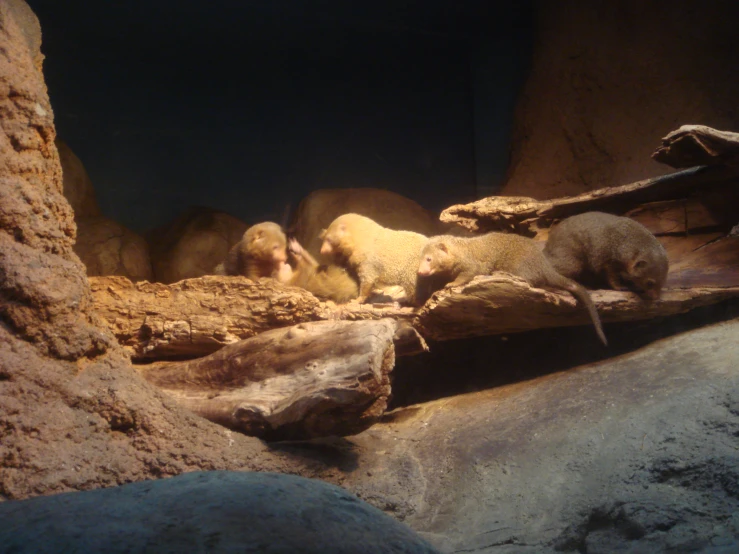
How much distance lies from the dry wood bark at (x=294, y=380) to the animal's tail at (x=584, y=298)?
5.10 ft

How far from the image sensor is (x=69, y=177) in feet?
14.8

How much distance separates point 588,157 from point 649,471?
172 inches

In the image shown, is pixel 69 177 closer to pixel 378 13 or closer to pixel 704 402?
pixel 378 13

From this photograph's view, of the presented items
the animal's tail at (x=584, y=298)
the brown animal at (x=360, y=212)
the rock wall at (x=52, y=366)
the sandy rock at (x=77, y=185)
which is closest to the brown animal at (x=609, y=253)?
the animal's tail at (x=584, y=298)

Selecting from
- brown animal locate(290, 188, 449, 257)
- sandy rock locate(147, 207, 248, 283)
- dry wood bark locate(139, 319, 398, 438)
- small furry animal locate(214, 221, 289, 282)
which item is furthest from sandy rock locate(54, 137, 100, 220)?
brown animal locate(290, 188, 449, 257)

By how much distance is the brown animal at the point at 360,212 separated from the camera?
554 centimetres

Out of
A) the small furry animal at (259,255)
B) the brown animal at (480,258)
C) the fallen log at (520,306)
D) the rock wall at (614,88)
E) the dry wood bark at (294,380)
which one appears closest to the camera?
the dry wood bark at (294,380)

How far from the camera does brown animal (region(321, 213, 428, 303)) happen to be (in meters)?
5.49

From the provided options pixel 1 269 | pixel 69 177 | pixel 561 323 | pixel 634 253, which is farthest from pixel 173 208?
pixel 634 253

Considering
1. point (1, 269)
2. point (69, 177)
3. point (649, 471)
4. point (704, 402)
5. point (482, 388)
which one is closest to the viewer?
point (1, 269)

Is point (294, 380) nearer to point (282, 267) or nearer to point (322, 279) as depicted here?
point (322, 279)

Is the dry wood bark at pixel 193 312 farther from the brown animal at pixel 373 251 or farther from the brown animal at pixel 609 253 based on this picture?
the brown animal at pixel 609 253

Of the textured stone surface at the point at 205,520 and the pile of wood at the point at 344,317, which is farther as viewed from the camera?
the pile of wood at the point at 344,317

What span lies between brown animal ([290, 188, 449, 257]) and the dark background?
0.58ft
